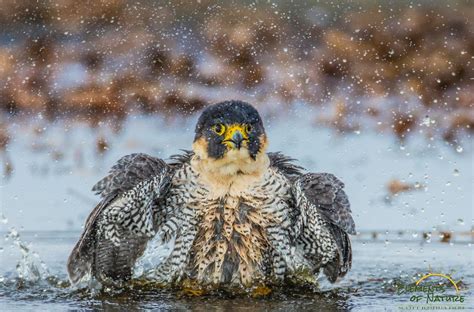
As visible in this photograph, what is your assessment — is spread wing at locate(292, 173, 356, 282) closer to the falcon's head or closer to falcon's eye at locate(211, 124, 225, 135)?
the falcon's head

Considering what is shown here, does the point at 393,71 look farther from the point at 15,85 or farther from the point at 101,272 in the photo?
the point at 101,272

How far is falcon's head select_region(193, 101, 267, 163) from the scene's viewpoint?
745 centimetres

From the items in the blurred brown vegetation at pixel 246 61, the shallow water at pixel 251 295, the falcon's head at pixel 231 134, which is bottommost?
the shallow water at pixel 251 295

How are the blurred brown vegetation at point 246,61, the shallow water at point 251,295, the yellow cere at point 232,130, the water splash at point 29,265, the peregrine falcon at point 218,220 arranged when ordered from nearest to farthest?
the shallow water at point 251,295 < the yellow cere at point 232,130 < the peregrine falcon at point 218,220 < the water splash at point 29,265 < the blurred brown vegetation at point 246,61

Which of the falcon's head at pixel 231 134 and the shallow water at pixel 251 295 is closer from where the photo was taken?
the shallow water at pixel 251 295

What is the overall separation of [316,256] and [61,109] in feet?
23.5

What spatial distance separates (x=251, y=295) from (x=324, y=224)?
2.67 ft

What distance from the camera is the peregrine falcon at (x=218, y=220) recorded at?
7.57 m

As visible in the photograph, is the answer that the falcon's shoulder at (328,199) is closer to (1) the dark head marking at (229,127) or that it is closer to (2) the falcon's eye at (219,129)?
(1) the dark head marking at (229,127)

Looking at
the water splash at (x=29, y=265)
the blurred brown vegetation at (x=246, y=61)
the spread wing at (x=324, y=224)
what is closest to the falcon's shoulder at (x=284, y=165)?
the spread wing at (x=324, y=224)

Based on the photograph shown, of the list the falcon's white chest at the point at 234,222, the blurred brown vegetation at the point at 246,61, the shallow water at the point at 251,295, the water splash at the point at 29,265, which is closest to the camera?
the shallow water at the point at 251,295

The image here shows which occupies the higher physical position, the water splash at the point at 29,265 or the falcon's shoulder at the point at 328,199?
the falcon's shoulder at the point at 328,199

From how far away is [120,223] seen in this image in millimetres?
7527

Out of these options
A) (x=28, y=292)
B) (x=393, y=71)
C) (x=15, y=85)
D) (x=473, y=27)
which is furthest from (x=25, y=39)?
(x=28, y=292)
